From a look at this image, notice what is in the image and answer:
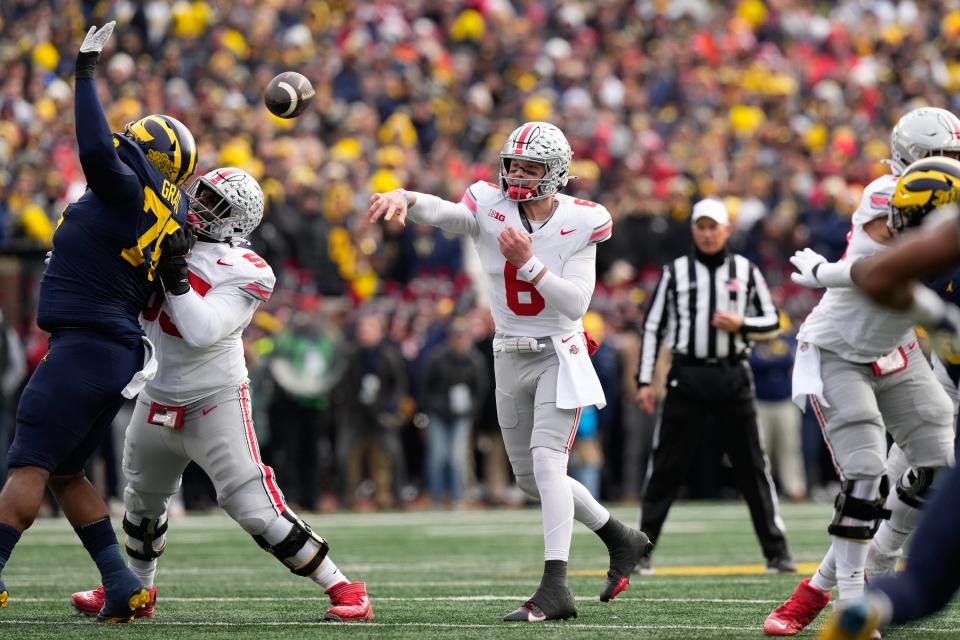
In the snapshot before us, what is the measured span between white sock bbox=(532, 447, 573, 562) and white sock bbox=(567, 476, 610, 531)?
18 centimetres

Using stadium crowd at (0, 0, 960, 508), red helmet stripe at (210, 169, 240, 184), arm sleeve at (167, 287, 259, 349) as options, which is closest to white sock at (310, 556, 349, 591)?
arm sleeve at (167, 287, 259, 349)

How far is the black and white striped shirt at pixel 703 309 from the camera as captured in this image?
9352 millimetres

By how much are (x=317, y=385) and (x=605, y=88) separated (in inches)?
287

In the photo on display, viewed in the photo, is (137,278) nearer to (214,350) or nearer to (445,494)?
(214,350)


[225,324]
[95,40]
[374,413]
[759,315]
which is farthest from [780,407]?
[95,40]

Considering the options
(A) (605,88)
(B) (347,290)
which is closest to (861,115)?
(A) (605,88)

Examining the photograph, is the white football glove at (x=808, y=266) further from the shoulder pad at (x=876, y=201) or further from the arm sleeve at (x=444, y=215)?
Answer: the arm sleeve at (x=444, y=215)

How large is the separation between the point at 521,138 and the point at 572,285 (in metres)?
0.69

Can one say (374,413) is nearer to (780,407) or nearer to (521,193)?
(780,407)

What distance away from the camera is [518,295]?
266 inches

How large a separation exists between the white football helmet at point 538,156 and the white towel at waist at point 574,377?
624 millimetres

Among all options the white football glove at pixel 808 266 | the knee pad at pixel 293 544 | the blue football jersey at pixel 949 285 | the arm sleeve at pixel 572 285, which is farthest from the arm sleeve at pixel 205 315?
the blue football jersey at pixel 949 285

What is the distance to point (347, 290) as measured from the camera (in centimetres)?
1605

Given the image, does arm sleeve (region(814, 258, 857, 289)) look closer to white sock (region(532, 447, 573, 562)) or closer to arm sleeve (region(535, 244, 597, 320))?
arm sleeve (region(535, 244, 597, 320))
